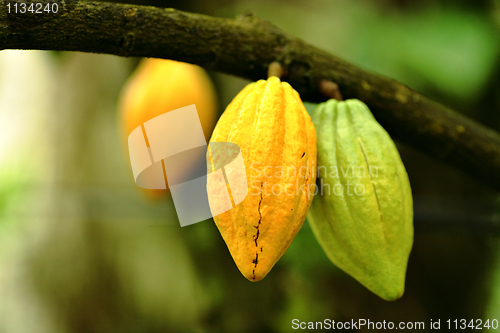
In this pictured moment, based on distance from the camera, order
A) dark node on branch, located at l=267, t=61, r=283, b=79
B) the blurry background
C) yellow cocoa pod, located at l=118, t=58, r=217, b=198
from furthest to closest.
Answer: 1. the blurry background
2. yellow cocoa pod, located at l=118, t=58, r=217, b=198
3. dark node on branch, located at l=267, t=61, r=283, b=79

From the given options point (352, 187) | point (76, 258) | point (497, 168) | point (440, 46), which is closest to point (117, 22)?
point (352, 187)

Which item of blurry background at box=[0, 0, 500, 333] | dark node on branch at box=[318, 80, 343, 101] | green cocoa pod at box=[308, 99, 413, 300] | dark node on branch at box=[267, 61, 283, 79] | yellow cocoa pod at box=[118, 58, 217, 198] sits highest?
dark node on branch at box=[267, 61, 283, 79]

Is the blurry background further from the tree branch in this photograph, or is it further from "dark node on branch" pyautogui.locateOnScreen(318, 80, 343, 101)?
"dark node on branch" pyautogui.locateOnScreen(318, 80, 343, 101)

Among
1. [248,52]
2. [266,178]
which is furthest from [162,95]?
[266,178]

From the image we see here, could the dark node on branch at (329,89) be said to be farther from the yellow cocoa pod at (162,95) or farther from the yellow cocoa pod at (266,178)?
the yellow cocoa pod at (162,95)

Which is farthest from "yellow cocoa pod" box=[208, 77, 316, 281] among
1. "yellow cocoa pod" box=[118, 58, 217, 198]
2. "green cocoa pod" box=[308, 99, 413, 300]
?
"yellow cocoa pod" box=[118, 58, 217, 198]

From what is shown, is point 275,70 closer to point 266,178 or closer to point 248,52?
point 248,52
